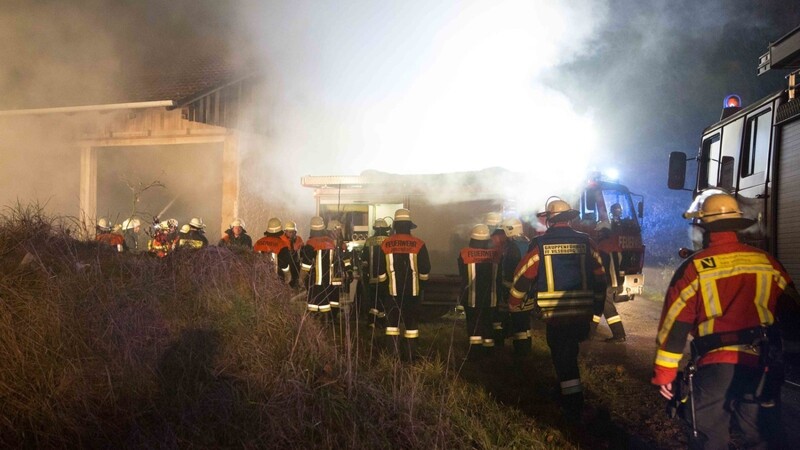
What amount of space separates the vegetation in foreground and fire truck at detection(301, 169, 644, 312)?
5.02m

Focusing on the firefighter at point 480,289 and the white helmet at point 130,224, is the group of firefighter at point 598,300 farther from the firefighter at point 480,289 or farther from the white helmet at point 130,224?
the white helmet at point 130,224

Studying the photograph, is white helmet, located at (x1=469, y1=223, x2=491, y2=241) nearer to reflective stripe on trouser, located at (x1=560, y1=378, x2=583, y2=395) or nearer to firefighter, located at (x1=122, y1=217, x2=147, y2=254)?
reflective stripe on trouser, located at (x1=560, y1=378, x2=583, y2=395)

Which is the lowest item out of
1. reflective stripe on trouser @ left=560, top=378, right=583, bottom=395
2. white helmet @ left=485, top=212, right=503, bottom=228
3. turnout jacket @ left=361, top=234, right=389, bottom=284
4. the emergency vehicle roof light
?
reflective stripe on trouser @ left=560, top=378, right=583, bottom=395

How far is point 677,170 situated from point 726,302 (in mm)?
4837

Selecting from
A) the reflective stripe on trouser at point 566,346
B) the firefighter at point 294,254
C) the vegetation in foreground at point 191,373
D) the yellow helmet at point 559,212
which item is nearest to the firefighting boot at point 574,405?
the reflective stripe on trouser at point 566,346

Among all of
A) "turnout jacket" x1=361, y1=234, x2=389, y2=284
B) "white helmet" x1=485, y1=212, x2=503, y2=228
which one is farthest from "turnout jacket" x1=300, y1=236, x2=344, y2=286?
"white helmet" x1=485, y1=212, x2=503, y2=228

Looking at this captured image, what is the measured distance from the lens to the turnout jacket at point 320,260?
317 inches

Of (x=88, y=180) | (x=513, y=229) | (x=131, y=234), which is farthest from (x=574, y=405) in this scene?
(x=88, y=180)

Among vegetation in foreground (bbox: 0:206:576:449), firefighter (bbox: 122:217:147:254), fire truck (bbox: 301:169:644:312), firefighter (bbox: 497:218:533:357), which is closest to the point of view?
vegetation in foreground (bbox: 0:206:576:449)

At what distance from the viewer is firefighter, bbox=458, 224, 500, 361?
7047 millimetres

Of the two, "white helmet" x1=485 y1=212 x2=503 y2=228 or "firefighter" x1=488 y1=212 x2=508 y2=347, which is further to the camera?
"white helmet" x1=485 y1=212 x2=503 y2=228

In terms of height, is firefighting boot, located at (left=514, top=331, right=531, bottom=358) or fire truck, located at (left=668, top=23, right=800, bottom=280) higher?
fire truck, located at (left=668, top=23, right=800, bottom=280)

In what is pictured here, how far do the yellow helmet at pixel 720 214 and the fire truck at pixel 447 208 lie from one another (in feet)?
20.6

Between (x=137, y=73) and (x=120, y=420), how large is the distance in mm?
12914
